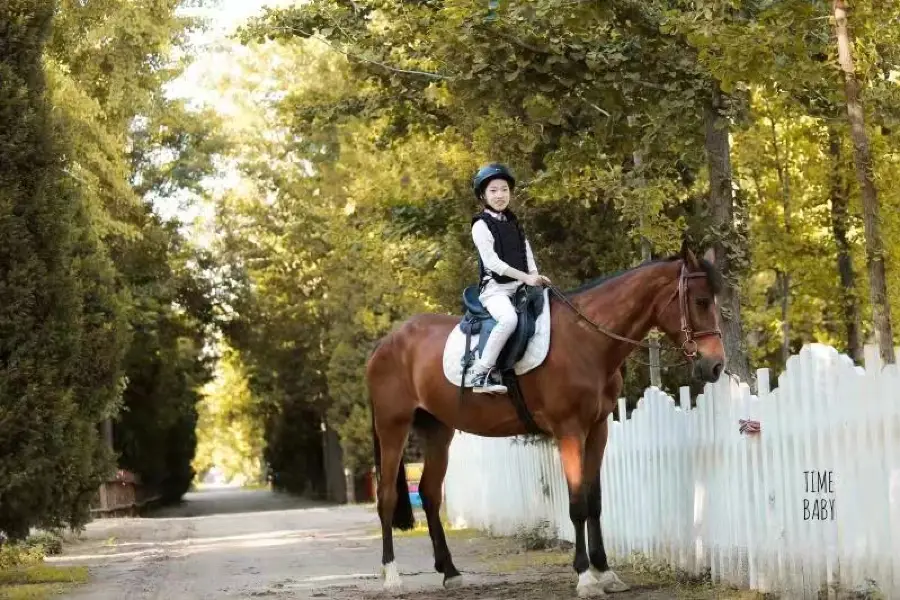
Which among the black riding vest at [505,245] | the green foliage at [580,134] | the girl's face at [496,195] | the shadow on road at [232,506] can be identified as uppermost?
the green foliage at [580,134]

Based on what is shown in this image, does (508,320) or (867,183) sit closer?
(867,183)

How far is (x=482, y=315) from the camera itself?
1022 cm

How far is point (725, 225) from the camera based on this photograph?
11.7 m

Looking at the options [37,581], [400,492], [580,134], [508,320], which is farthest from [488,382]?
[37,581]

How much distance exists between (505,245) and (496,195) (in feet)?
1.33

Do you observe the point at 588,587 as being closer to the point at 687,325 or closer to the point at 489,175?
the point at 687,325

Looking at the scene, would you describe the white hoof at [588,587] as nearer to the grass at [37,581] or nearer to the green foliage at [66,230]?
the grass at [37,581]

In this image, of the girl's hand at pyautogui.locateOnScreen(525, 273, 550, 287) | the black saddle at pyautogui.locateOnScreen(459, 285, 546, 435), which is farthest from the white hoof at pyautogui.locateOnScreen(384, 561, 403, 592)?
the girl's hand at pyautogui.locateOnScreen(525, 273, 550, 287)

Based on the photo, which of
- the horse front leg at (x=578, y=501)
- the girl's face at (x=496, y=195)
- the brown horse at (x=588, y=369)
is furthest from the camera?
the girl's face at (x=496, y=195)

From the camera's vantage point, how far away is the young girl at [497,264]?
32.2 ft

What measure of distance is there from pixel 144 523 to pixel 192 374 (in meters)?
17.0

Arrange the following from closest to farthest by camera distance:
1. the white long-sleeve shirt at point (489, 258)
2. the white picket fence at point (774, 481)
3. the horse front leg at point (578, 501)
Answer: the white picket fence at point (774, 481) → the horse front leg at point (578, 501) → the white long-sleeve shirt at point (489, 258)

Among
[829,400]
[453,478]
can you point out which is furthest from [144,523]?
[829,400]

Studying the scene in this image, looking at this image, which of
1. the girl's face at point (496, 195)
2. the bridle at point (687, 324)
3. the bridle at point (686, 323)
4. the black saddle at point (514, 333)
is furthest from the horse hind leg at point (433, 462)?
the bridle at point (687, 324)
